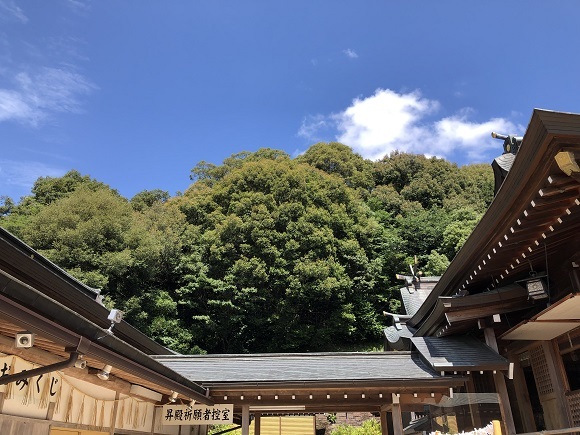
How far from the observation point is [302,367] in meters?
8.66

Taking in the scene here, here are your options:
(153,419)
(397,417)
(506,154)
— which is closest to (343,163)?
(506,154)

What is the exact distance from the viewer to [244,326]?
22781 mm

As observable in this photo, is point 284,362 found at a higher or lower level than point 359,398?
higher

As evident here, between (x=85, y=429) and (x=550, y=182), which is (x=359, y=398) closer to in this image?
(x=85, y=429)

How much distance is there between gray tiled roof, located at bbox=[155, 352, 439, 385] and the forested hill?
11.5 metres

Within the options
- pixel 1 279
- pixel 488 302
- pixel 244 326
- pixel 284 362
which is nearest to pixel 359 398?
pixel 284 362

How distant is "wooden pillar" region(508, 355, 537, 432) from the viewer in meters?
7.82

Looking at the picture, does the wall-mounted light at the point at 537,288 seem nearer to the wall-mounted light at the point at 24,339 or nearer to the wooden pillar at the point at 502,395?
the wooden pillar at the point at 502,395

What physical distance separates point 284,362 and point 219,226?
16060 millimetres

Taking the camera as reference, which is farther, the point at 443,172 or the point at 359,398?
the point at 443,172

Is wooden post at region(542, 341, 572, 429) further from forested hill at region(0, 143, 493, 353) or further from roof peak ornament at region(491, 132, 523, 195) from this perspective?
forested hill at region(0, 143, 493, 353)

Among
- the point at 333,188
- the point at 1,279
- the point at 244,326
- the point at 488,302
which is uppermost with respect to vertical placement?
the point at 333,188

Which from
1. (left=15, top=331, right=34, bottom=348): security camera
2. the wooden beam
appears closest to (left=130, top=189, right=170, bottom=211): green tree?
the wooden beam

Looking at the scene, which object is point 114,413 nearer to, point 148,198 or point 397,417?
point 397,417
